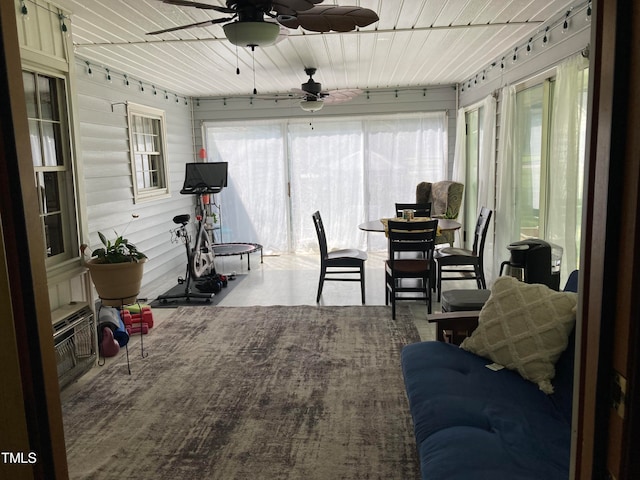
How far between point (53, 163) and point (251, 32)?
6.05ft

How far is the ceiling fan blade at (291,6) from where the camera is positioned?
93.3 inches

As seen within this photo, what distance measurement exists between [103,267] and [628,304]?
3368 millimetres

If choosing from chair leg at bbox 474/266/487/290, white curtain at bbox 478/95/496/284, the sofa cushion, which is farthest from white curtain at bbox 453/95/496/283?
the sofa cushion

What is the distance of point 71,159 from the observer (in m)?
3.55

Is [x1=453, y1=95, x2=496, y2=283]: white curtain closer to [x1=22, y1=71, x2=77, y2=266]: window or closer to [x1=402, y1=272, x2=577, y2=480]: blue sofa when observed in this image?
[x1=402, y1=272, x2=577, y2=480]: blue sofa

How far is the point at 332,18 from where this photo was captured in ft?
8.89

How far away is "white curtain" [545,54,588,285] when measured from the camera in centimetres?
339

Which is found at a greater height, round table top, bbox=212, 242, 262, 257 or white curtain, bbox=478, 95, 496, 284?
white curtain, bbox=478, 95, 496, 284

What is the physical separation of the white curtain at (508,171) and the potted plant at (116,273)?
354 cm

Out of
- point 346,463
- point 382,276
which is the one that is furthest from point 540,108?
point 346,463

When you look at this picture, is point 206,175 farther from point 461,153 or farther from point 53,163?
point 461,153

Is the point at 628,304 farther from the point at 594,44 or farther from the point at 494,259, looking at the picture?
the point at 494,259

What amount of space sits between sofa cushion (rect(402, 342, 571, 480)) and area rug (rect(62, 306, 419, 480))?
502 mm

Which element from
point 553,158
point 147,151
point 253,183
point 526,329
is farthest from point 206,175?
point 526,329
